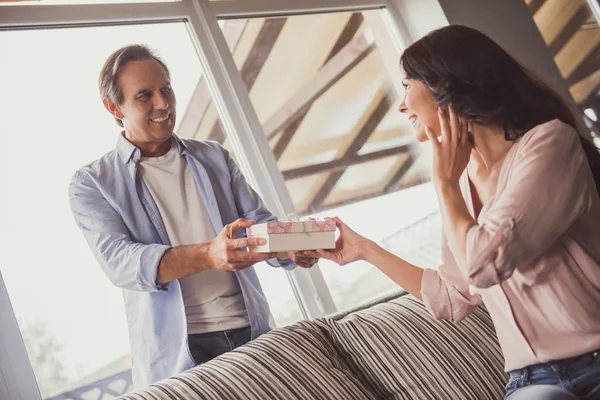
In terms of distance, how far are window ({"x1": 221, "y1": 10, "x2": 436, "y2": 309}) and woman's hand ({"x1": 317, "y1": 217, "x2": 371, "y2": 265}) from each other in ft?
2.76

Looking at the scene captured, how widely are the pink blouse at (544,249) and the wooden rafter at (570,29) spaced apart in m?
2.31

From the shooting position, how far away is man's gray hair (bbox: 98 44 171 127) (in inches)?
89.0

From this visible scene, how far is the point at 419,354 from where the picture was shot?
193cm

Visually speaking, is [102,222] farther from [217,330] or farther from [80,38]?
[80,38]

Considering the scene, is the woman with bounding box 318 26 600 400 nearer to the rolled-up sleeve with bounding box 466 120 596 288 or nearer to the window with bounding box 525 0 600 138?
the rolled-up sleeve with bounding box 466 120 596 288

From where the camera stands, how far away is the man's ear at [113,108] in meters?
2.26

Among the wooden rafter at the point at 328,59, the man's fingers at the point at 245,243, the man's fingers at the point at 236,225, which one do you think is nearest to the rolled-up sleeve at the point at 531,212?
the man's fingers at the point at 245,243

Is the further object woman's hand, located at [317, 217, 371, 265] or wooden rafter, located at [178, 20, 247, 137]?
wooden rafter, located at [178, 20, 247, 137]

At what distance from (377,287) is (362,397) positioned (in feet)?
3.85

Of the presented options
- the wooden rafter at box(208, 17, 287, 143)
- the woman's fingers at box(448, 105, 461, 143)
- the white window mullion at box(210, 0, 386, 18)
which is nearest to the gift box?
the woman's fingers at box(448, 105, 461, 143)

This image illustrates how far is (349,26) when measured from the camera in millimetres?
3287

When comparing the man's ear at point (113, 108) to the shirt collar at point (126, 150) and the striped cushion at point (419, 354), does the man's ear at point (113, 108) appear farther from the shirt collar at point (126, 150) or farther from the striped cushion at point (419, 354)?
the striped cushion at point (419, 354)

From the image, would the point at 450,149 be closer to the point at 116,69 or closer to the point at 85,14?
the point at 116,69

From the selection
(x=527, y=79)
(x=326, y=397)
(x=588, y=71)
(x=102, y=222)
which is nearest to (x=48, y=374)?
(x=102, y=222)
